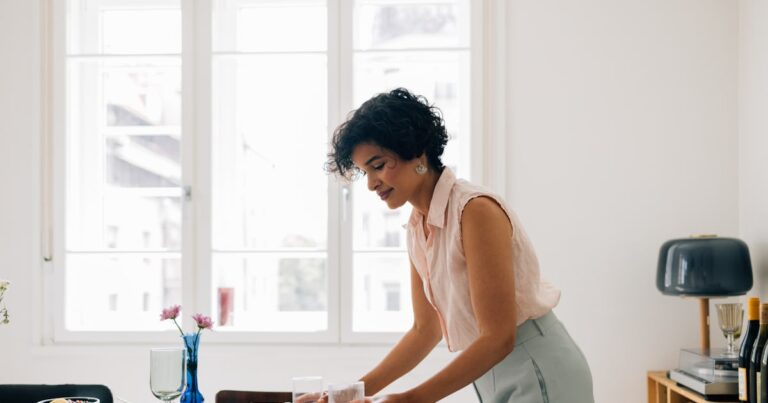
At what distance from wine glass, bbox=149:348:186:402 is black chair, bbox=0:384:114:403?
35cm

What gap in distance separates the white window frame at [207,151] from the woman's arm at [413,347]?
176 cm

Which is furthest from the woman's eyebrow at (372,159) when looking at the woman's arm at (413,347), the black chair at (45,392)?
the black chair at (45,392)

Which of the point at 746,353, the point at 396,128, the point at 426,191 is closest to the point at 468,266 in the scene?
the point at 426,191

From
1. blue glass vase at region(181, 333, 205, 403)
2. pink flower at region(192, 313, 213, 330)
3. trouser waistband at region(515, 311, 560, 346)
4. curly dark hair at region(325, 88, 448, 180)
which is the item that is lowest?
blue glass vase at region(181, 333, 205, 403)

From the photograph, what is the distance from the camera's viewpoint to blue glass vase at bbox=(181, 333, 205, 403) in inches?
96.1

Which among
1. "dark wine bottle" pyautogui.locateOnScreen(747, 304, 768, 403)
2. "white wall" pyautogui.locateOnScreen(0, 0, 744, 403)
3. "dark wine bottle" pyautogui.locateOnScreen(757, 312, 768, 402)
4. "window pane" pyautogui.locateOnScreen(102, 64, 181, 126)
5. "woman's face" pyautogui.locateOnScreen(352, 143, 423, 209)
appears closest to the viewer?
"woman's face" pyautogui.locateOnScreen(352, 143, 423, 209)

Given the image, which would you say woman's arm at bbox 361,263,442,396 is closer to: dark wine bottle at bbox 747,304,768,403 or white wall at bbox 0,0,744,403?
dark wine bottle at bbox 747,304,768,403

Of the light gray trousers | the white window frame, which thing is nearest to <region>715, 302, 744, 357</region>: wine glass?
the white window frame

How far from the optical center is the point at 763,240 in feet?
12.1

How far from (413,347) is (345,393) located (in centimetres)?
52

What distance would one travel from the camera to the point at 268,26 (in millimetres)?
4727

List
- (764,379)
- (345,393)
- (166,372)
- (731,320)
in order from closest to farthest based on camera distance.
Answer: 1. (345,393)
2. (166,372)
3. (764,379)
4. (731,320)

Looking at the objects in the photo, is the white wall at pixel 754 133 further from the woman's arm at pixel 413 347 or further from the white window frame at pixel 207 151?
the woman's arm at pixel 413 347

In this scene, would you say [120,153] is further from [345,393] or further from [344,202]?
[345,393]
